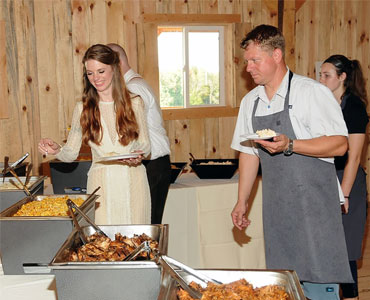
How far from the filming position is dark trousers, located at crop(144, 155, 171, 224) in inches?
130

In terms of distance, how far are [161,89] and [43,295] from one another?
373cm

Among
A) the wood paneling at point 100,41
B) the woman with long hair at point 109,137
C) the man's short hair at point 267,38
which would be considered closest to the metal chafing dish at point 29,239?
the woman with long hair at point 109,137

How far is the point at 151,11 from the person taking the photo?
471 cm

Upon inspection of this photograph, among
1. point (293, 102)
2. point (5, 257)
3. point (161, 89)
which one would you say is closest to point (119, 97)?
point (293, 102)

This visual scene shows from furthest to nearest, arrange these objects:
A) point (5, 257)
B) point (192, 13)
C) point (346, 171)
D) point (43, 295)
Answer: point (192, 13)
point (346, 171)
point (5, 257)
point (43, 295)

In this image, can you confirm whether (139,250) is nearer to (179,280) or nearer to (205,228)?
(179,280)

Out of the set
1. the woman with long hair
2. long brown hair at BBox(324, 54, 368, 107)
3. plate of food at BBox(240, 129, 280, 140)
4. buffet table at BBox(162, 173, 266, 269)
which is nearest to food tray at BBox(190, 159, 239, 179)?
buffet table at BBox(162, 173, 266, 269)

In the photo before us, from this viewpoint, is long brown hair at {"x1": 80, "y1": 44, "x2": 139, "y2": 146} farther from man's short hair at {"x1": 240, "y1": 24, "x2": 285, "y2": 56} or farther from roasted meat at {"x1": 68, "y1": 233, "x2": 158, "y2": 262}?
roasted meat at {"x1": 68, "y1": 233, "x2": 158, "y2": 262}

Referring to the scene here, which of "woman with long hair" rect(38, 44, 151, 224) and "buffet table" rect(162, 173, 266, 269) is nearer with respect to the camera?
"woman with long hair" rect(38, 44, 151, 224)

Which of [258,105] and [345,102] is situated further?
[345,102]

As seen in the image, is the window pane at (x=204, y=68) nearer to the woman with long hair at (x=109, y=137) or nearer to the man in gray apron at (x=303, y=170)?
the woman with long hair at (x=109, y=137)

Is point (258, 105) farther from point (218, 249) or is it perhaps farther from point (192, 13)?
point (192, 13)

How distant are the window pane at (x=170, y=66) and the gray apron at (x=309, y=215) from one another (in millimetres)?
3088

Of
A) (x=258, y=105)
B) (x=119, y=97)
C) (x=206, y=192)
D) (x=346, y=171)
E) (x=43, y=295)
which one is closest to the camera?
(x=43, y=295)
